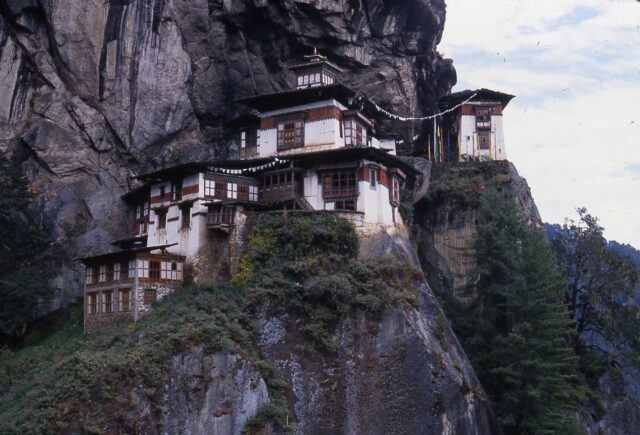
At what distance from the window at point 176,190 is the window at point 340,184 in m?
10.2

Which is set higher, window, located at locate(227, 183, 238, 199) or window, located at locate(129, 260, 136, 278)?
window, located at locate(227, 183, 238, 199)

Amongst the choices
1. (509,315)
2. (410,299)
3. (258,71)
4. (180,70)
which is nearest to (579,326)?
(509,315)

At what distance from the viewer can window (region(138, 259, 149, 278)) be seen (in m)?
40.7

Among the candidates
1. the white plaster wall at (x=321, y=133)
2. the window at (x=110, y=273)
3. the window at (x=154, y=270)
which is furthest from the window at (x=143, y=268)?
the white plaster wall at (x=321, y=133)

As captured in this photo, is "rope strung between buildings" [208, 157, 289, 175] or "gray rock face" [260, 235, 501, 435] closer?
"gray rock face" [260, 235, 501, 435]

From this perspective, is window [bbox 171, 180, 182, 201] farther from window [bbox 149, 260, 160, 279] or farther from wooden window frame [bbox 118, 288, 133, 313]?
wooden window frame [bbox 118, 288, 133, 313]

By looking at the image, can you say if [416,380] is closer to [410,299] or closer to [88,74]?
[410,299]

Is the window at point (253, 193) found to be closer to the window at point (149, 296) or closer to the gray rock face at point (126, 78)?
the window at point (149, 296)

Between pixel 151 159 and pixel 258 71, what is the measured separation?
12997 millimetres

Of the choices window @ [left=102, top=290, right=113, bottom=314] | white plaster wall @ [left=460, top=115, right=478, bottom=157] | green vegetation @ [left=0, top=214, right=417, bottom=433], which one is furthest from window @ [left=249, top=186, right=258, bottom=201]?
white plaster wall @ [left=460, top=115, right=478, bottom=157]

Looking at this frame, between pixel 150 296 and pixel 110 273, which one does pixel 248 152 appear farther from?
pixel 150 296

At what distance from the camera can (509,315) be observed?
4375 cm

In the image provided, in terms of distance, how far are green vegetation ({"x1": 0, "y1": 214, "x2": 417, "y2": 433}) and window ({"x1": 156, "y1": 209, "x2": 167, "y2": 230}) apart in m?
6.78

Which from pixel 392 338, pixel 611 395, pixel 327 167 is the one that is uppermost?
pixel 327 167
